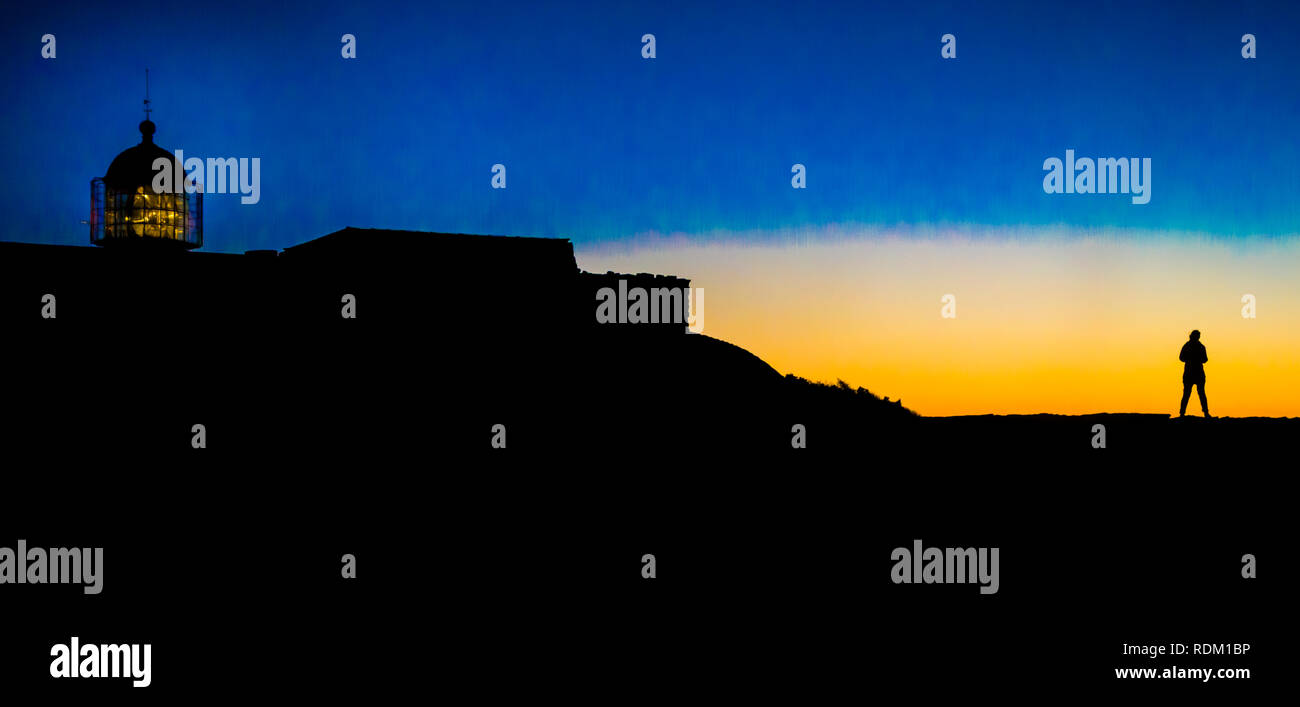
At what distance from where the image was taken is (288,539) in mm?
19625

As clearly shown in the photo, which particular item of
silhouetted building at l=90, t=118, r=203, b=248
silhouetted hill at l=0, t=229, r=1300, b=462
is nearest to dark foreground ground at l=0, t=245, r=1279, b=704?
silhouetted hill at l=0, t=229, r=1300, b=462

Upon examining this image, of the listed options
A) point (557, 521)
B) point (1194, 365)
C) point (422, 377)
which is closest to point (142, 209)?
point (422, 377)

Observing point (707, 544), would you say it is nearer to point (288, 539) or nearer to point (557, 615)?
point (557, 615)

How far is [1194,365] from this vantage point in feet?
78.2

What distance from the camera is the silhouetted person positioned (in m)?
23.6

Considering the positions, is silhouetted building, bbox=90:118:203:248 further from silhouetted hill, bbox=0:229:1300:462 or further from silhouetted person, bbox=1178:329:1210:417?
silhouetted person, bbox=1178:329:1210:417

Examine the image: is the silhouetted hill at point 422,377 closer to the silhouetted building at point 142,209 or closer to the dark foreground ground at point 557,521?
the dark foreground ground at point 557,521

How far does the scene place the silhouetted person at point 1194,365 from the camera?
23.6m

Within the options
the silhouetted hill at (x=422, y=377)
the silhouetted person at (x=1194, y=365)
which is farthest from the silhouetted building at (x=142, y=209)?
the silhouetted person at (x=1194, y=365)

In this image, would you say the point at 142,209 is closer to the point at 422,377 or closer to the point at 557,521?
the point at 422,377
